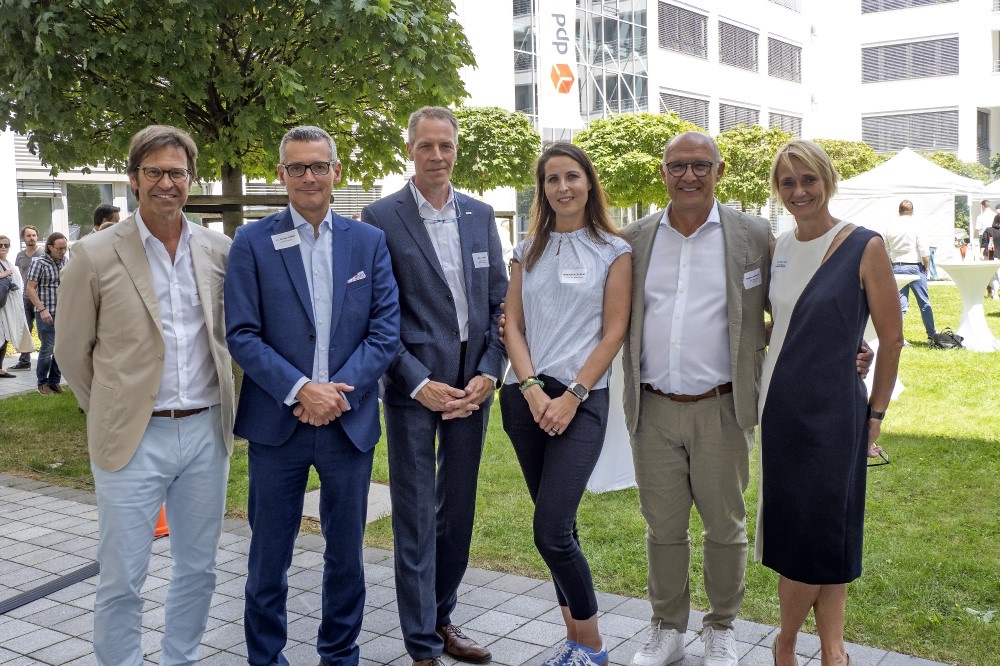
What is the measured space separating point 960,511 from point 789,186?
3788 mm

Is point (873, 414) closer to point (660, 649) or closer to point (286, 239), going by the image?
point (660, 649)

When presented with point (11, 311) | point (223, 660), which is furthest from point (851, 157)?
point (223, 660)

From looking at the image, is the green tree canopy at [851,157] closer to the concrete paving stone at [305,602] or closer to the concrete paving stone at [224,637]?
the concrete paving stone at [305,602]

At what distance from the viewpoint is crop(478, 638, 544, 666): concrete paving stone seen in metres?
4.21

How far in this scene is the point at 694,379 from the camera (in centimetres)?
391

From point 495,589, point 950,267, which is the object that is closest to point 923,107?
point 950,267

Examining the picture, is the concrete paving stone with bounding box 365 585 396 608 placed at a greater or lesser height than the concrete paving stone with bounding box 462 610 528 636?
greater

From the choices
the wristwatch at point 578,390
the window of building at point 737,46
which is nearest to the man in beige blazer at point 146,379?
the wristwatch at point 578,390

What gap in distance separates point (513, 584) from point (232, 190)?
5.33m

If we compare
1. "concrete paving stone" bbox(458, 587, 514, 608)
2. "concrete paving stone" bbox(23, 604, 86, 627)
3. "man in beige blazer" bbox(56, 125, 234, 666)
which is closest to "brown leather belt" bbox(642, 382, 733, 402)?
"concrete paving stone" bbox(458, 587, 514, 608)

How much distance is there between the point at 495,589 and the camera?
5129 millimetres

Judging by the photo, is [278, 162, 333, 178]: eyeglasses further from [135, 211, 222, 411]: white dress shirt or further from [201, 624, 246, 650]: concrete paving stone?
[201, 624, 246, 650]: concrete paving stone

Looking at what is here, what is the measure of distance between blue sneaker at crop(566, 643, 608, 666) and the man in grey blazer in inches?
6.5

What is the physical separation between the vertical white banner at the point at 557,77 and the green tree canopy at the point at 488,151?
94.8 inches
